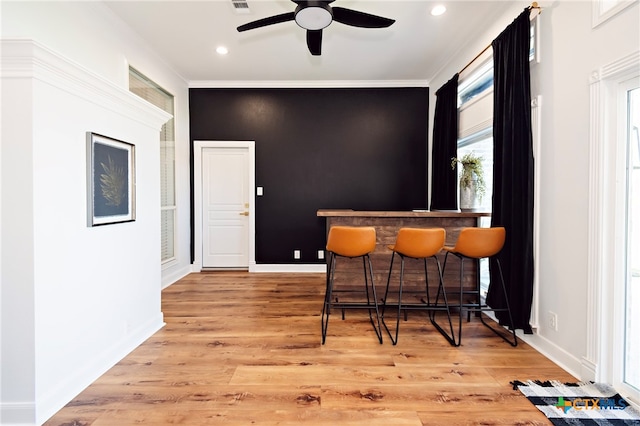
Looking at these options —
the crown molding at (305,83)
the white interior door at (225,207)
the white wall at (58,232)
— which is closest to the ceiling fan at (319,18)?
the white wall at (58,232)

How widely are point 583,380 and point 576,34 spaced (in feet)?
7.98

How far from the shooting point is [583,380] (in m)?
2.02

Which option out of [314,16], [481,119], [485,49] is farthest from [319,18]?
[481,119]

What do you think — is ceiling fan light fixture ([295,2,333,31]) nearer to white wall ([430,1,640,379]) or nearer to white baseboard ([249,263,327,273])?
A: white wall ([430,1,640,379])

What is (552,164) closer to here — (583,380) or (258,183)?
(583,380)

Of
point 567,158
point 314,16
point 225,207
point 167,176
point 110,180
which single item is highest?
point 314,16

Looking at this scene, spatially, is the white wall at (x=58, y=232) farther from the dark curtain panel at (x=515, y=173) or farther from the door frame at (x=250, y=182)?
the dark curtain panel at (x=515, y=173)

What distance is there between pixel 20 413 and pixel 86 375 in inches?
14.3

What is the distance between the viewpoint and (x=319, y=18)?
93.3 inches

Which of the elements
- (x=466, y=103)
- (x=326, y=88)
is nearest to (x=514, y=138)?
(x=466, y=103)

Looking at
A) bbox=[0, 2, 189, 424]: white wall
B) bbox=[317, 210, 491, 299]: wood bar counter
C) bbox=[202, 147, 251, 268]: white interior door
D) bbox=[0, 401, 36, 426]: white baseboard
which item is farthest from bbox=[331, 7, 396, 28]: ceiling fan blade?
bbox=[0, 401, 36, 426]: white baseboard
